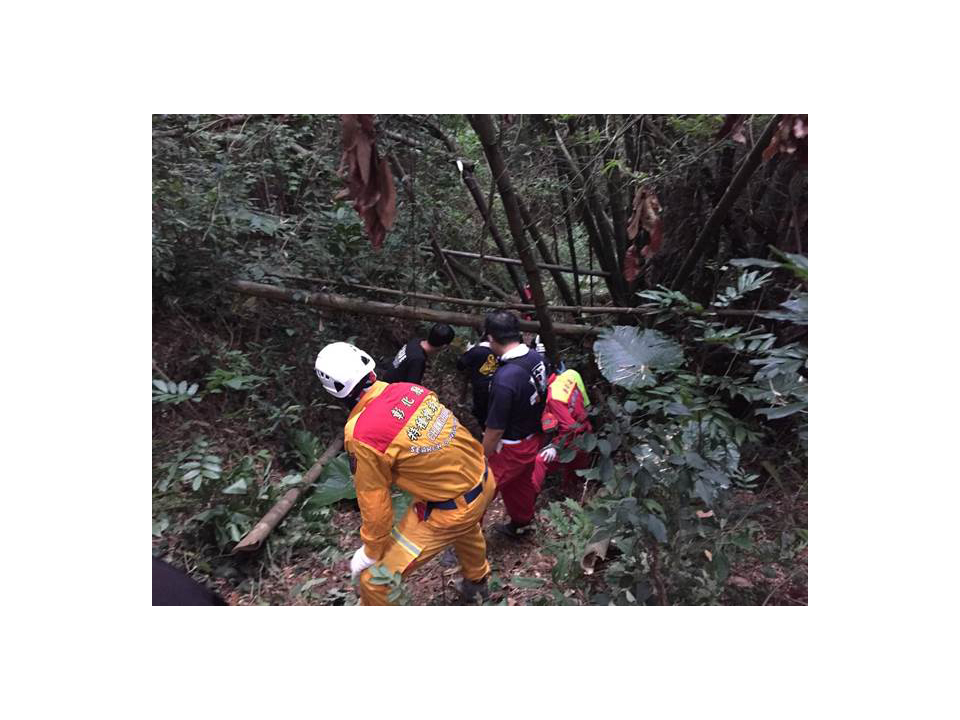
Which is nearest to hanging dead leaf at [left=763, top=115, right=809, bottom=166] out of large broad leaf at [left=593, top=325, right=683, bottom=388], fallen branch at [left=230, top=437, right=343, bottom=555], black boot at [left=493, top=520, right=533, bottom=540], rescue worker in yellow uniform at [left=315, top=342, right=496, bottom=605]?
large broad leaf at [left=593, top=325, right=683, bottom=388]

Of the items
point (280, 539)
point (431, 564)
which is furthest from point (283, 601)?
point (431, 564)

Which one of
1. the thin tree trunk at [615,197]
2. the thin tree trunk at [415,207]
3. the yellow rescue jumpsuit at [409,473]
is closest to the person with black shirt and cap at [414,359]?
the thin tree trunk at [415,207]

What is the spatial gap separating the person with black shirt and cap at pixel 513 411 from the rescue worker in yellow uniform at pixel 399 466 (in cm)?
55

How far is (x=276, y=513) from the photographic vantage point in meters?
4.02

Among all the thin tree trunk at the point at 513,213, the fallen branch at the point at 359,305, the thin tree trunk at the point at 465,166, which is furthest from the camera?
the fallen branch at the point at 359,305

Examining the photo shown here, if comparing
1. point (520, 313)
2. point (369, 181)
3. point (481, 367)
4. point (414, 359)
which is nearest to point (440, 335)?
point (414, 359)

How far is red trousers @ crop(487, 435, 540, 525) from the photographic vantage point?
3.89 metres

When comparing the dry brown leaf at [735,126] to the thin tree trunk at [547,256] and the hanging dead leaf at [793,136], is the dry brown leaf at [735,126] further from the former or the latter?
the thin tree trunk at [547,256]

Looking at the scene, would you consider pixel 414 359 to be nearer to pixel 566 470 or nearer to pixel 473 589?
pixel 566 470

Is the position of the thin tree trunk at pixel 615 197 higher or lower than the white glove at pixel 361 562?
higher

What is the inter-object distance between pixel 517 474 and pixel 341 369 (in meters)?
1.65

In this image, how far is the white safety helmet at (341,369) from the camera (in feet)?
9.31

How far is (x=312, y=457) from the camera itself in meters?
4.73

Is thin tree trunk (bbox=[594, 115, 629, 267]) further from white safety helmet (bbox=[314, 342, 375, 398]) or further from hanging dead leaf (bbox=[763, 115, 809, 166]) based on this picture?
white safety helmet (bbox=[314, 342, 375, 398])
